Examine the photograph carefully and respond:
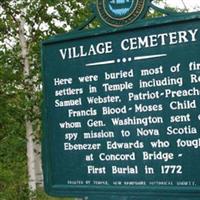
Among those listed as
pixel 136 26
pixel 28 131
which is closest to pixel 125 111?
pixel 136 26

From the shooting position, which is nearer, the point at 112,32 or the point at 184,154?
the point at 184,154

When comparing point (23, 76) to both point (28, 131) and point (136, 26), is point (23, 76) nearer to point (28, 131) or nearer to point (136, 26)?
point (28, 131)

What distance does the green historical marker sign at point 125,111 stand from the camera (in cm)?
464

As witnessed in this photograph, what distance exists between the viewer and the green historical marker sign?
464 centimetres

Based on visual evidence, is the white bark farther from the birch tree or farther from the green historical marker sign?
the green historical marker sign

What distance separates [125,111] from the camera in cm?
492

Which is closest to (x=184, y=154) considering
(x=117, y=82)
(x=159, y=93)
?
(x=159, y=93)

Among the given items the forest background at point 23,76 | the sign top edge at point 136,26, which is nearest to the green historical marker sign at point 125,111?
the sign top edge at point 136,26

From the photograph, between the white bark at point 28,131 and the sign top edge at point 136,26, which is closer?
the sign top edge at point 136,26

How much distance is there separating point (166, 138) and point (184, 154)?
0.20m

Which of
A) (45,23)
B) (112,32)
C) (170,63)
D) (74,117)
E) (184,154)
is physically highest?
(45,23)

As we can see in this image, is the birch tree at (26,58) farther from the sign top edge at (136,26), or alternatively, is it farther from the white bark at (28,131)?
the sign top edge at (136,26)

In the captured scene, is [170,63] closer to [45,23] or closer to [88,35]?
[88,35]

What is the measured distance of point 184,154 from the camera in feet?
15.1
